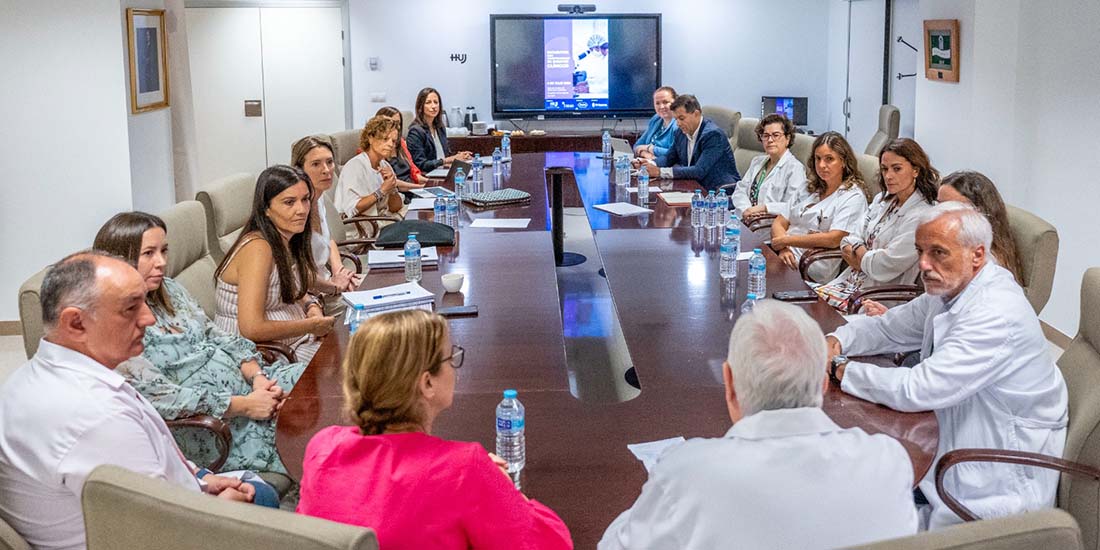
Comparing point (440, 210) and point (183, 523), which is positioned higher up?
point (440, 210)

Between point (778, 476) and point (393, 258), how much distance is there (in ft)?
10.1

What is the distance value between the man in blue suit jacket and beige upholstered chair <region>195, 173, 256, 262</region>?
3.12 meters

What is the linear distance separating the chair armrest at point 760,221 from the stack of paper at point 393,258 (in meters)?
2.28

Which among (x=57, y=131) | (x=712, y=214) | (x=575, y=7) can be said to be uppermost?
(x=575, y=7)

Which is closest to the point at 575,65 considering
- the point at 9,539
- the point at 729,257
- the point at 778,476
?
the point at 729,257

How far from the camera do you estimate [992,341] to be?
277 cm

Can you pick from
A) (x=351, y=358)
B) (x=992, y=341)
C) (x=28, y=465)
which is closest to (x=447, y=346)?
(x=351, y=358)

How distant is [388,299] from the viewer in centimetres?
377

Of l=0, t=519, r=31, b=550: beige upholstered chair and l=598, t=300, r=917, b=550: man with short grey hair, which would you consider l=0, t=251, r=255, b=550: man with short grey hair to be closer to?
l=0, t=519, r=31, b=550: beige upholstered chair

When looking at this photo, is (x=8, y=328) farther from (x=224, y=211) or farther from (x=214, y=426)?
(x=214, y=426)

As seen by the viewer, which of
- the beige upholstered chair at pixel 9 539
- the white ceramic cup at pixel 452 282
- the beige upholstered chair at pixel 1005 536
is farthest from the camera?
the white ceramic cup at pixel 452 282

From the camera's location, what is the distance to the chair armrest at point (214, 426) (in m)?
3.04

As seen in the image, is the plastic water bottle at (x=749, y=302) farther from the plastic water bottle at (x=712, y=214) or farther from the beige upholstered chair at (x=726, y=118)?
the beige upholstered chair at (x=726, y=118)

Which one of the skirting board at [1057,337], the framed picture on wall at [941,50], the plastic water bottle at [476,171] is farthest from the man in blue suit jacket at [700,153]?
the skirting board at [1057,337]
